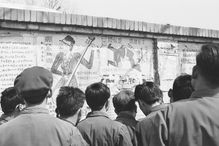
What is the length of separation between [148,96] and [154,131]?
1.37 m

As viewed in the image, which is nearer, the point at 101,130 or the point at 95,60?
the point at 101,130

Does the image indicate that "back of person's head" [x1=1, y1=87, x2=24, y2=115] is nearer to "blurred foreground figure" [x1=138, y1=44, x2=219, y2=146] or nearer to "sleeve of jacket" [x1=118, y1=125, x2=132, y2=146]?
"sleeve of jacket" [x1=118, y1=125, x2=132, y2=146]

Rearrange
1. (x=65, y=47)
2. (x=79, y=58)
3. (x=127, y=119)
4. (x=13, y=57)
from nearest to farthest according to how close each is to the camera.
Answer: (x=127, y=119) < (x=13, y=57) < (x=65, y=47) < (x=79, y=58)

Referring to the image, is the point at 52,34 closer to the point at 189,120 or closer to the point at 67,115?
the point at 67,115

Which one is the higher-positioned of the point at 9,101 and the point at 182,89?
the point at 182,89

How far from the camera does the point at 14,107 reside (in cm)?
353

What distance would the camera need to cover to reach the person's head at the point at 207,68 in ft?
6.83

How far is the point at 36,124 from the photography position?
2.24 metres

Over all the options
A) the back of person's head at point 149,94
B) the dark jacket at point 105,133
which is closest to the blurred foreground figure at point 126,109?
the back of person's head at point 149,94

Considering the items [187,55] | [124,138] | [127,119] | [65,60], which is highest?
[187,55]

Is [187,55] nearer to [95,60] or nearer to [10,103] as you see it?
[95,60]

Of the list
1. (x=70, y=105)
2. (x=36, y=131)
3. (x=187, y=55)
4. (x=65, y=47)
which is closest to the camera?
(x=36, y=131)

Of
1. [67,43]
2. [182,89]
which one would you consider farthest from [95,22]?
[182,89]

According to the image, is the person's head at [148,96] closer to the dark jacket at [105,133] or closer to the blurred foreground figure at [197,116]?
the dark jacket at [105,133]
